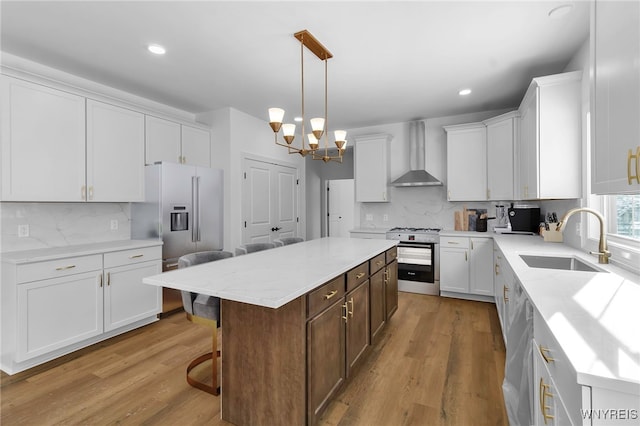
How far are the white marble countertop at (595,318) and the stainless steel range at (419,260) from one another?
7.67 ft

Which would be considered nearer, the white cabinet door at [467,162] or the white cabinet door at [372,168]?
the white cabinet door at [467,162]

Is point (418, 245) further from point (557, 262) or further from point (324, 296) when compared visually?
point (324, 296)

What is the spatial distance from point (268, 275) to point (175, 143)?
286 centimetres

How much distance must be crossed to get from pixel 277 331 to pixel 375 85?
294 centimetres

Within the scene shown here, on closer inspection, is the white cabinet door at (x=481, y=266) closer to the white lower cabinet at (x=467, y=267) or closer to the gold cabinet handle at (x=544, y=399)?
the white lower cabinet at (x=467, y=267)

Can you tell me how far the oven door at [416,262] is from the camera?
14.2ft

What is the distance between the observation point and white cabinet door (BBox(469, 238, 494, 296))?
13.0 ft

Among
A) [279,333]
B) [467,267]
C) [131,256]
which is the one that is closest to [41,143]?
[131,256]

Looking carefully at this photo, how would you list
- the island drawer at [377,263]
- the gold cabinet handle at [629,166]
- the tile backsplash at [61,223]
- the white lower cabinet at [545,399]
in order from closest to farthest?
the white lower cabinet at [545,399] → the gold cabinet handle at [629,166] → the island drawer at [377,263] → the tile backsplash at [61,223]

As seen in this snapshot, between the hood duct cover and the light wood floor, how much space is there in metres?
2.27

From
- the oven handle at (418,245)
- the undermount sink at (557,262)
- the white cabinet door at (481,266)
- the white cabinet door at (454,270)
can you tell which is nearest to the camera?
the undermount sink at (557,262)

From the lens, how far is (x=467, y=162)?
434 cm

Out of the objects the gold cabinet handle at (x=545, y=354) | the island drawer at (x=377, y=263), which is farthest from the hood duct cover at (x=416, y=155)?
→ the gold cabinet handle at (x=545, y=354)

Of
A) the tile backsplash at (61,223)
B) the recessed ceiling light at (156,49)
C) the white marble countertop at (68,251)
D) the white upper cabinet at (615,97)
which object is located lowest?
the white marble countertop at (68,251)
